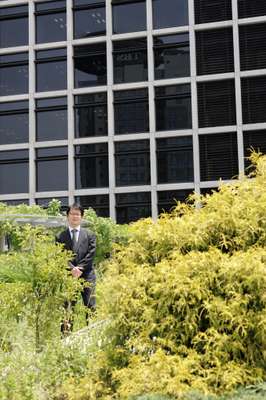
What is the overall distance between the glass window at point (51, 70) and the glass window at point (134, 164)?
21.2ft

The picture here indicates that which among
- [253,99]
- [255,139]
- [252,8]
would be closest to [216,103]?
[253,99]

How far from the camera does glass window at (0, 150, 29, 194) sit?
38.2 meters

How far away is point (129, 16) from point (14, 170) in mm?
12484

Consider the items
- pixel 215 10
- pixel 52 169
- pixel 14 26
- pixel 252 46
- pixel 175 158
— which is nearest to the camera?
pixel 252 46

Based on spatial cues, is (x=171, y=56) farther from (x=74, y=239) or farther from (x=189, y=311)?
(x=189, y=311)

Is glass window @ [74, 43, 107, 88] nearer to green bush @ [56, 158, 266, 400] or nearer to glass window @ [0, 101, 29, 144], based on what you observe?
glass window @ [0, 101, 29, 144]

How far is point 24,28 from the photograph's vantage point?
39781mm

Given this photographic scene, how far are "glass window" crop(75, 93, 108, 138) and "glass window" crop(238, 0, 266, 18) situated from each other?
996cm

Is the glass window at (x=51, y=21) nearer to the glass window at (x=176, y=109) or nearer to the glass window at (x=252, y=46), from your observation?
the glass window at (x=176, y=109)

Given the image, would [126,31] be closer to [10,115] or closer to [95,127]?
[95,127]

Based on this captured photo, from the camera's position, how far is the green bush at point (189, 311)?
14.0 ft

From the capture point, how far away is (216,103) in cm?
3522

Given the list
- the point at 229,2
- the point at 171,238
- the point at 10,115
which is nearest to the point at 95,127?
the point at 10,115

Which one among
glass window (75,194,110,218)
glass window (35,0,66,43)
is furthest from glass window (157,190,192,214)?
glass window (35,0,66,43)
